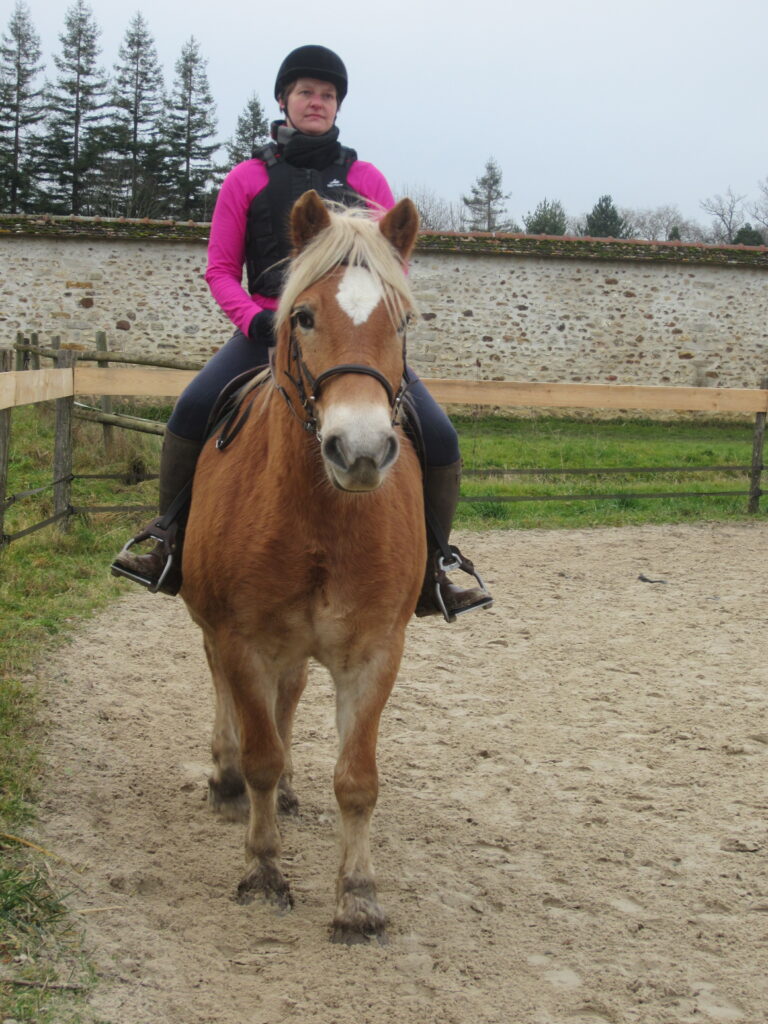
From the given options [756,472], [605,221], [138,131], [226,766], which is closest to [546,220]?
[605,221]

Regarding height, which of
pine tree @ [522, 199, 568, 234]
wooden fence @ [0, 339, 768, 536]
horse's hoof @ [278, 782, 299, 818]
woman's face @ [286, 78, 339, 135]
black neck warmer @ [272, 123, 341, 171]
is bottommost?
horse's hoof @ [278, 782, 299, 818]

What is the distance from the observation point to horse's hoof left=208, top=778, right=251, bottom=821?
3.82m

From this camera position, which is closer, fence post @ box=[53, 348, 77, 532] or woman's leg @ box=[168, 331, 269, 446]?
woman's leg @ box=[168, 331, 269, 446]

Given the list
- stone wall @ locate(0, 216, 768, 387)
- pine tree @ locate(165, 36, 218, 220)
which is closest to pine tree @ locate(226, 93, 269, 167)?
pine tree @ locate(165, 36, 218, 220)

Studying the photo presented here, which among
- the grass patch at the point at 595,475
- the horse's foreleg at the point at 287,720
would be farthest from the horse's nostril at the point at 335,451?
the grass patch at the point at 595,475

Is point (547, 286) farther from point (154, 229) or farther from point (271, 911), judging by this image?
point (271, 911)

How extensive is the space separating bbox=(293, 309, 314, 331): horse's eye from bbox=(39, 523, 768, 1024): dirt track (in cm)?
180

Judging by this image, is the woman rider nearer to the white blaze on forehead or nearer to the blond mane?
the blond mane

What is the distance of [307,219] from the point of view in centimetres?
285

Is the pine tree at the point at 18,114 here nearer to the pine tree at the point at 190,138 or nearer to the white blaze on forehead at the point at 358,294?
the pine tree at the point at 190,138

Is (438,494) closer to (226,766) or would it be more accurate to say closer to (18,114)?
(226,766)

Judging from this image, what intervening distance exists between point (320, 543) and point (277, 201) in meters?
1.40

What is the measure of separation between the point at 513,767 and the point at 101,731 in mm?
1927

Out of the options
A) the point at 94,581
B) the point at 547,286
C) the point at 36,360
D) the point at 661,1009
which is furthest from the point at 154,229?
the point at 661,1009
